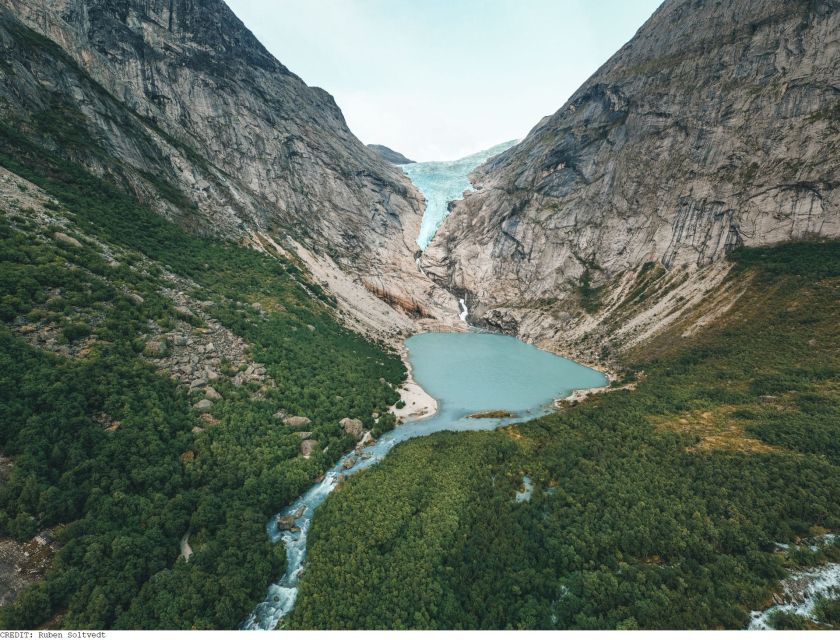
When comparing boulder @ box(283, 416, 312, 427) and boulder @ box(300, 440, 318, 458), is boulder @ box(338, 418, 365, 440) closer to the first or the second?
boulder @ box(283, 416, 312, 427)

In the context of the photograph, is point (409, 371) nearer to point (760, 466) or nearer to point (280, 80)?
point (760, 466)

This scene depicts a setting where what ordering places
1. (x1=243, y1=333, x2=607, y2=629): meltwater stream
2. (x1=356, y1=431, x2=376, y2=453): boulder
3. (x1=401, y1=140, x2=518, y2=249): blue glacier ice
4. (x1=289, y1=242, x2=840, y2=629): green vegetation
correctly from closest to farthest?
(x1=289, y1=242, x2=840, y2=629): green vegetation → (x1=243, y1=333, x2=607, y2=629): meltwater stream → (x1=356, y1=431, x2=376, y2=453): boulder → (x1=401, y1=140, x2=518, y2=249): blue glacier ice

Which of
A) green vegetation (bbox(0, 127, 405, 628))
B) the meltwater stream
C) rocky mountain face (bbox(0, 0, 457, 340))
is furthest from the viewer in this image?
rocky mountain face (bbox(0, 0, 457, 340))

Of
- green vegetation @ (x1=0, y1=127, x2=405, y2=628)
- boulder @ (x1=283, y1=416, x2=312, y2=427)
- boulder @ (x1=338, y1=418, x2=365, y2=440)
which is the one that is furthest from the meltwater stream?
boulder @ (x1=283, y1=416, x2=312, y2=427)

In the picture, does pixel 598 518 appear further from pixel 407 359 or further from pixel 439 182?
pixel 439 182

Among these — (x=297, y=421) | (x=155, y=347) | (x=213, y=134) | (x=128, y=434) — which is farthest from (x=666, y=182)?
(x=213, y=134)

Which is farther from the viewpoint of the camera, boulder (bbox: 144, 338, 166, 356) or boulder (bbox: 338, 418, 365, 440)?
boulder (bbox: 338, 418, 365, 440)

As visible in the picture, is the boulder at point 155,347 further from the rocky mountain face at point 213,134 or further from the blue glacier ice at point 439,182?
the blue glacier ice at point 439,182

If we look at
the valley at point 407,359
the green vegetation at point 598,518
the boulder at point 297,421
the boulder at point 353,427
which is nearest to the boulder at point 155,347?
the valley at point 407,359
